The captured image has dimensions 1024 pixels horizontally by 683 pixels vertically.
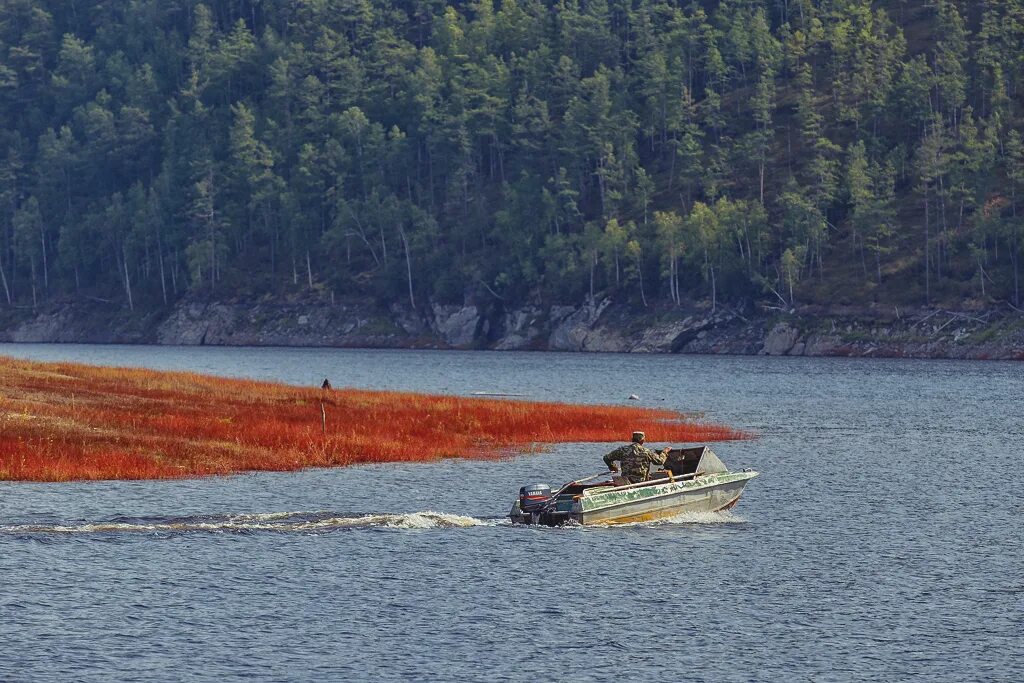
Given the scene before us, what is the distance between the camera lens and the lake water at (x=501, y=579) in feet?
92.5

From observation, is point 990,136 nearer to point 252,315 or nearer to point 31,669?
point 252,315

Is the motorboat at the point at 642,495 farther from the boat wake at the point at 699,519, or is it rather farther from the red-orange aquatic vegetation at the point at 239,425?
the red-orange aquatic vegetation at the point at 239,425

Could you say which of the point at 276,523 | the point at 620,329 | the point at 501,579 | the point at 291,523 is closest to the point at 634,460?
the point at 501,579

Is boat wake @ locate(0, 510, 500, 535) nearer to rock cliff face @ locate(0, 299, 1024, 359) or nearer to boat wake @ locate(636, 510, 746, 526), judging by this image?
boat wake @ locate(636, 510, 746, 526)

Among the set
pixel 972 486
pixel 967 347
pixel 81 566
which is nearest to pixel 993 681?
pixel 81 566

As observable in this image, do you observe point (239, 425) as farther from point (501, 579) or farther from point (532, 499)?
point (501, 579)

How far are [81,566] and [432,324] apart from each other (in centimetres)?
15091

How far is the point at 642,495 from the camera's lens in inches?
1671

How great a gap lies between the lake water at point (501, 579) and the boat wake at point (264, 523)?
0.09 metres

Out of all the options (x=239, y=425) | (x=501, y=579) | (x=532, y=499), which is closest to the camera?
(x=501, y=579)

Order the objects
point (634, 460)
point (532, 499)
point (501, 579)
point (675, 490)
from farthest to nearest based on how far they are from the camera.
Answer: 1. point (675, 490)
2. point (634, 460)
3. point (532, 499)
4. point (501, 579)

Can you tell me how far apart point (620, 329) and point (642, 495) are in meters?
125

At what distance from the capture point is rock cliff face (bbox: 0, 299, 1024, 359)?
143125 millimetres

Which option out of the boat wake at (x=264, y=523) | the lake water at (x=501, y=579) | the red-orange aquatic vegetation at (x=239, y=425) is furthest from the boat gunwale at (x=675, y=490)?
the red-orange aquatic vegetation at (x=239, y=425)
